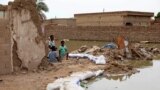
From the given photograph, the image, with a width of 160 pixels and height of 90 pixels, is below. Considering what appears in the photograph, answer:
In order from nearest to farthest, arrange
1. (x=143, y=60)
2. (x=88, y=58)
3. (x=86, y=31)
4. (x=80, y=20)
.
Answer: (x=88, y=58), (x=143, y=60), (x=86, y=31), (x=80, y=20)

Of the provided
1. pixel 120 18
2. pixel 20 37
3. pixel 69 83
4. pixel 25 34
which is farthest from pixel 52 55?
pixel 120 18

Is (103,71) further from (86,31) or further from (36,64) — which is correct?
(86,31)

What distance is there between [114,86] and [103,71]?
2275mm

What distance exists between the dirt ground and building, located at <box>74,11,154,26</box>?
24156 mm

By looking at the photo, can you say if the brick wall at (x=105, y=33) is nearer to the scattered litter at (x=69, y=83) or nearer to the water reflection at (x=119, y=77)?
the water reflection at (x=119, y=77)

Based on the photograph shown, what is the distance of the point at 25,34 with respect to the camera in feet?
39.4

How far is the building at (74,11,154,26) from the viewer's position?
123 feet

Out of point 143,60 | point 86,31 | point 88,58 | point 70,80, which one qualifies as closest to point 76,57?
point 88,58

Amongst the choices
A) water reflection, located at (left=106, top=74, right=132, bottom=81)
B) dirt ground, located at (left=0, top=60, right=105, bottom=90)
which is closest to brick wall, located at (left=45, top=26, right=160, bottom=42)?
dirt ground, located at (left=0, top=60, right=105, bottom=90)

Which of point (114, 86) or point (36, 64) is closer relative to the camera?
point (114, 86)

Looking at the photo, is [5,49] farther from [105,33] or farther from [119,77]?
[105,33]

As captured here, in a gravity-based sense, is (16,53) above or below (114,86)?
above

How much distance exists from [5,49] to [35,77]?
1288mm

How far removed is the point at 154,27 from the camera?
32031mm
